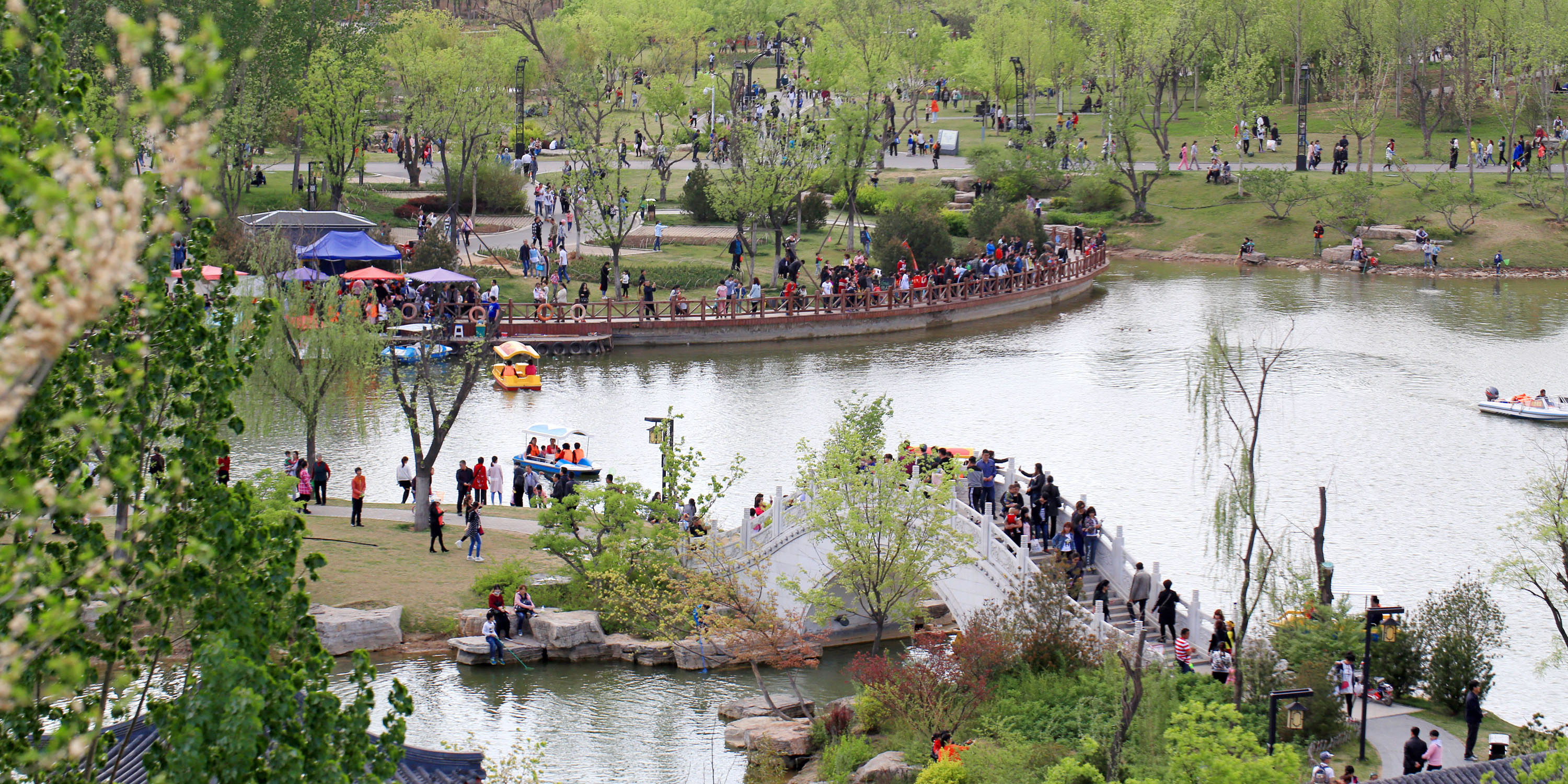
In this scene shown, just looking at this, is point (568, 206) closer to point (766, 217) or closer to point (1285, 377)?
point (766, 217)

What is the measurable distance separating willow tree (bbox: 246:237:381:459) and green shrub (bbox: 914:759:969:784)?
1739 centimetres

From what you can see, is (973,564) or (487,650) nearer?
(973,564)

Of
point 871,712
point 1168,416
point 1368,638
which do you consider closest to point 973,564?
point 871,712

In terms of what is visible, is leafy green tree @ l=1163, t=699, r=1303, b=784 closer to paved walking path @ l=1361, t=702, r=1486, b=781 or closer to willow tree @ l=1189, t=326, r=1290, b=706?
paved walking path @ l=1361, t=702, r=1486, b=781

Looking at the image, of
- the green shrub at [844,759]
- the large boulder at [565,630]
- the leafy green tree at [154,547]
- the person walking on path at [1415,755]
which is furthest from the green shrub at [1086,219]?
the leafy green tree at [154,547]

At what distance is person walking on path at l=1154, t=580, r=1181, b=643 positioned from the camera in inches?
931

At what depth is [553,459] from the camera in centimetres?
3553

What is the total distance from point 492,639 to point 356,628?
7.63ft

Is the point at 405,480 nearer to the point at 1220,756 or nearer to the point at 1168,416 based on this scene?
the point at 1168,416

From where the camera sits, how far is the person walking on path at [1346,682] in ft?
70.7

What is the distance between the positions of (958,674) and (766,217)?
41.8 metres

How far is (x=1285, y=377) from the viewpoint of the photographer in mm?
46219

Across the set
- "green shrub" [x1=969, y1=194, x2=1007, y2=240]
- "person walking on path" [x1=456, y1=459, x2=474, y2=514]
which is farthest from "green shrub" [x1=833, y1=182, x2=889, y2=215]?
"person walking on path" [x1=456, y1=459, x2=474, y2=514]

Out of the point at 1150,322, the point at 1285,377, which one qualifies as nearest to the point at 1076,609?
the point at 1285,377
